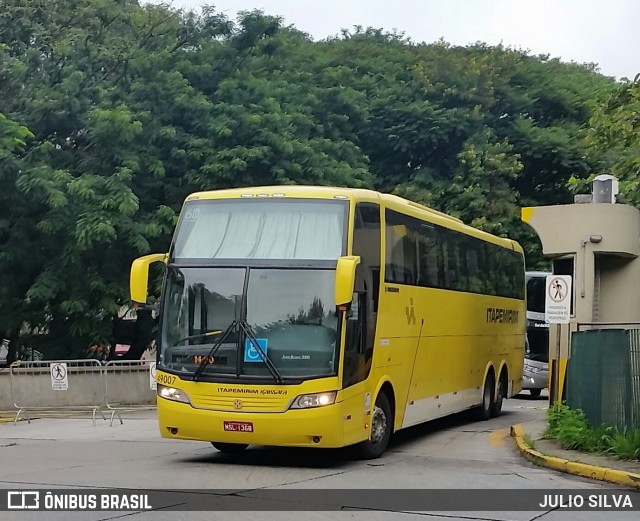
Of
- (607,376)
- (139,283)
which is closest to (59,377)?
(139,283)

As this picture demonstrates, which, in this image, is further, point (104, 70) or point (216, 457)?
point (104, 70)

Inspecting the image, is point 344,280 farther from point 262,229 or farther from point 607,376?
point 607,376

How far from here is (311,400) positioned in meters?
12.2

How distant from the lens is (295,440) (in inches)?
482

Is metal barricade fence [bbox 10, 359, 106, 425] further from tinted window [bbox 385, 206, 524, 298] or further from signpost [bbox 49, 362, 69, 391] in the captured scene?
tinted window [bbox 385, 206, 524, 298]

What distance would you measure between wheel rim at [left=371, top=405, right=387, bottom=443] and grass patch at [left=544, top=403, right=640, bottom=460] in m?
2.57

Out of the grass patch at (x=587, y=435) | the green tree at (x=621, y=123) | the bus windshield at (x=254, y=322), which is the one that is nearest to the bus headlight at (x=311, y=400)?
the bus windshield at (x=254, y=322)

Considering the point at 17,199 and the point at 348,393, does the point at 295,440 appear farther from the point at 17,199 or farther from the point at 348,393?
the point at 17,199

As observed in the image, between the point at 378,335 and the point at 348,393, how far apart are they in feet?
4.44

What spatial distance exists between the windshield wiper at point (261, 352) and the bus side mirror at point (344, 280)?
3.87ft

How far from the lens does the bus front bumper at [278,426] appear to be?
1218 cm

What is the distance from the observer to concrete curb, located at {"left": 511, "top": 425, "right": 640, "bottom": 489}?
11163mm

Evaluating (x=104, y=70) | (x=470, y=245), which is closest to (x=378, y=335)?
(x=470, y=245)

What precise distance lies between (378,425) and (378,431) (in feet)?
0.28
